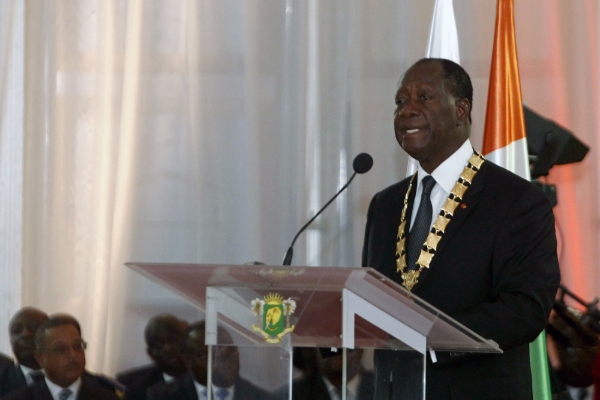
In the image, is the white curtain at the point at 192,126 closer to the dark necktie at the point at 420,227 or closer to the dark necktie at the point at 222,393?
the dark necktie at the point at 420,227

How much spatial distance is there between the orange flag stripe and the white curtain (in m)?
0.42

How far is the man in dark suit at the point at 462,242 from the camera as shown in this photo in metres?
2.30

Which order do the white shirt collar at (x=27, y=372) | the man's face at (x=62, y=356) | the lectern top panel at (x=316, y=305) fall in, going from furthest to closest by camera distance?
the white shirt collar at (x=27, y=372) → the man's face at (x=62, y=356) → the lectern top panel at (x=316, y=305)

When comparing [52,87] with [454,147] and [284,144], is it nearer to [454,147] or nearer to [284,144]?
[284,144]

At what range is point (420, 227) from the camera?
8.58 feet

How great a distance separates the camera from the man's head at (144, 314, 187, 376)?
406 cm

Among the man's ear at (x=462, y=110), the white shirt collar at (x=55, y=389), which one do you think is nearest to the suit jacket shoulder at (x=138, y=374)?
the white shirt collar at (x=55, y=389)

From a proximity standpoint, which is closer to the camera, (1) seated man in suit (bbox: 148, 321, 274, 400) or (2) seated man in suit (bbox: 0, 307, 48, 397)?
(1) seated man in suit (bbox: 148, 321, 274, 400)

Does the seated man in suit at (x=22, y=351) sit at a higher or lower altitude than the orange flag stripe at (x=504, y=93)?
lower

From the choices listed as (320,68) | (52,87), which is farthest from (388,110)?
(52,87)

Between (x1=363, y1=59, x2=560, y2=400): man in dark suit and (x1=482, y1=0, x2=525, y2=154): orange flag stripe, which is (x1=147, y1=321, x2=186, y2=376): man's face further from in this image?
(x1=482, y1=0, x2=525, y2=154): orange flag stripe

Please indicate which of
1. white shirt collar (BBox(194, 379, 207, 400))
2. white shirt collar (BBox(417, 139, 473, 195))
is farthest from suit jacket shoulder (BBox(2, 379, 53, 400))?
white shirt collar (BBox(417, 139, 473, 195))

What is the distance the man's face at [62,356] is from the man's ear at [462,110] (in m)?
2.14

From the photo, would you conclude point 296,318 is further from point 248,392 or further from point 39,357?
point 39,357
